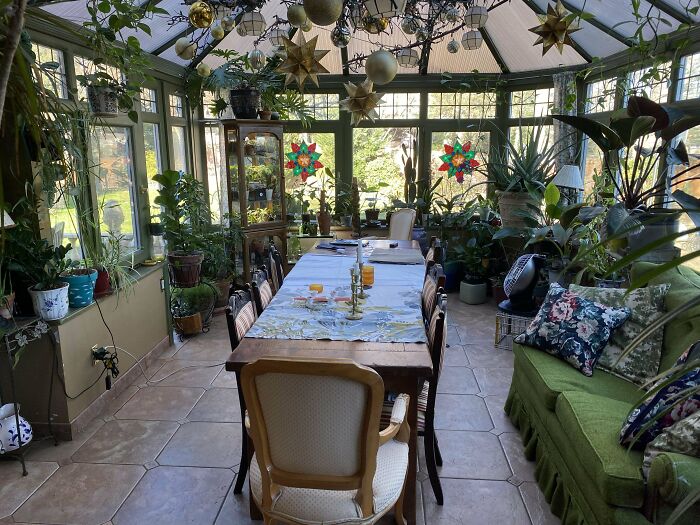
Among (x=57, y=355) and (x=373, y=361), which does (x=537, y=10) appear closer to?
(x=373, y=361)

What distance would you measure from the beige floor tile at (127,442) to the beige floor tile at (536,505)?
1.98 m

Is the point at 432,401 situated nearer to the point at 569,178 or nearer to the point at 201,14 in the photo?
the point at 201,14

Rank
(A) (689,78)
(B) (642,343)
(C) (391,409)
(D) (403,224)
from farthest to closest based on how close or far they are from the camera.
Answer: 1. (D) (403,224)
2. (A) (689,78)
3. (B) (642,343)
4. (C) (391,409)

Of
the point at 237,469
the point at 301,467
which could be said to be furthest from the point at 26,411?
the point at 301,467

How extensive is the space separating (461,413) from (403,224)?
2.47 metres

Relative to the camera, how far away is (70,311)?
10.3ft

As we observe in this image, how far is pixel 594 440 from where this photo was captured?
83.8 inches

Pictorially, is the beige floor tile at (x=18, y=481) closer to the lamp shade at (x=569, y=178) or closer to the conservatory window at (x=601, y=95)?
the lamp shade at (x=569, y=178)

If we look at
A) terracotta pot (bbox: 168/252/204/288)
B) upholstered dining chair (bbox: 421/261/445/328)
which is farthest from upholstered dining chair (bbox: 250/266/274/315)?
terracotta pot (bbox: 168/252/204/288)

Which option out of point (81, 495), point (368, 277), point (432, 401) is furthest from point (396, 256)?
point (81, 495)

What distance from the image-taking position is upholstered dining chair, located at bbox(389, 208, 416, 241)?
212 inches

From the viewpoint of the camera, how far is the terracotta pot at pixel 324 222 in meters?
6.13

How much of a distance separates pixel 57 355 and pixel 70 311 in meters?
0.27

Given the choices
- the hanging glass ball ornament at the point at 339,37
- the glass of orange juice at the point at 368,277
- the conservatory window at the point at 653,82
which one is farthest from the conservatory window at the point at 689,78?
the glass of orange juice at the point at 368,277
